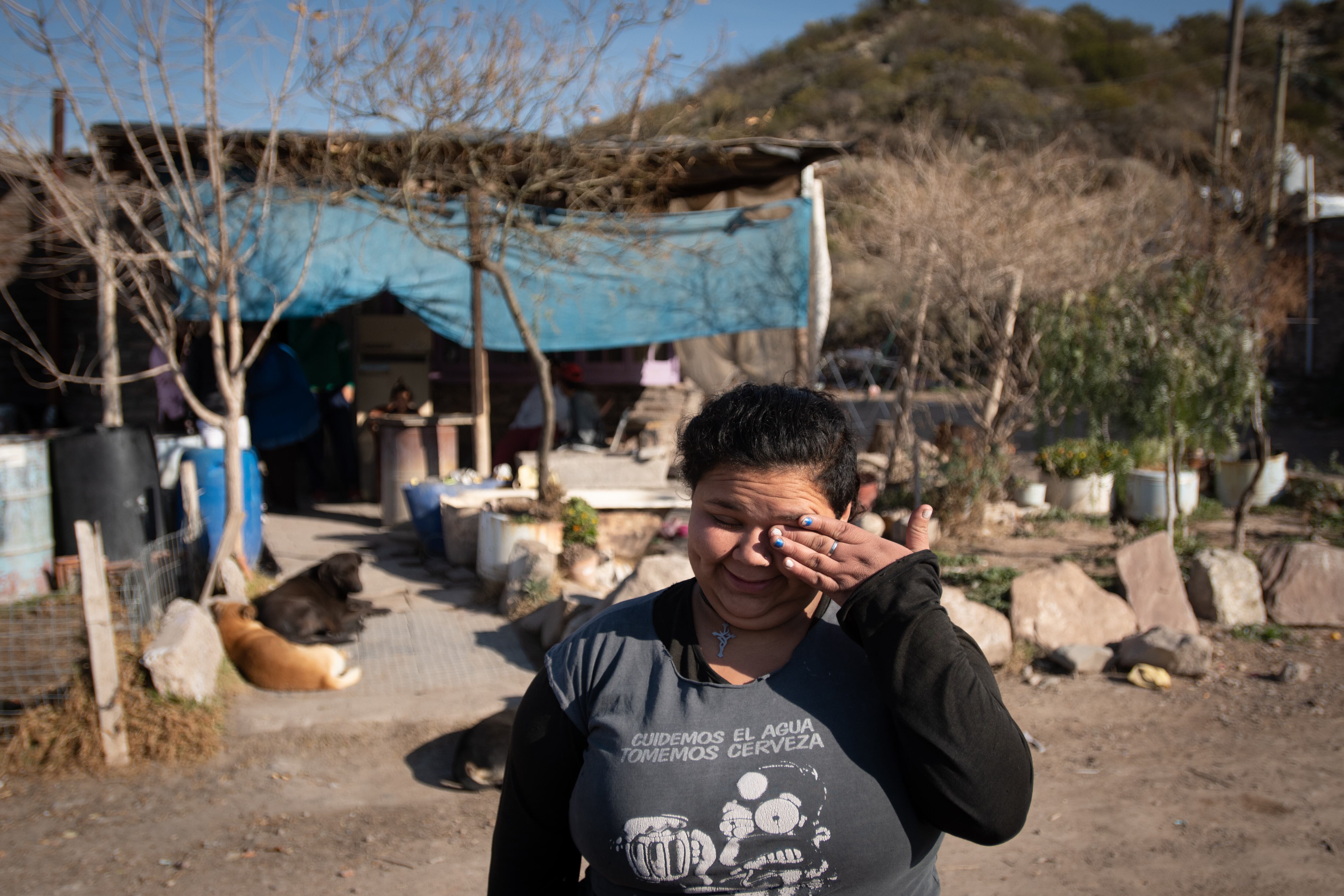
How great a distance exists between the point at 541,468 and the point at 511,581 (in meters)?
1.31

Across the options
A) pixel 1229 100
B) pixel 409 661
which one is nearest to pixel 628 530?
pixel 409 661

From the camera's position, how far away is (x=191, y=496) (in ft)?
20.3

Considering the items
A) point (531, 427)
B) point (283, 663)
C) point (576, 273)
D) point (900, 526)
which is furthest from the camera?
point (531, 427)

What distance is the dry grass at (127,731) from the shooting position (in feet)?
13.3

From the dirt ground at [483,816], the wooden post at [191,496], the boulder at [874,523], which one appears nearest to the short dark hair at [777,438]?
the dirt ground at [483,816]

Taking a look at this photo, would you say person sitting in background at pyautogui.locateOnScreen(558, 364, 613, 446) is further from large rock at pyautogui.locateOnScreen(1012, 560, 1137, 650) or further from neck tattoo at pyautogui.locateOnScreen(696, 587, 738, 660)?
neck tattoo at pyautogui.locateOnScreen(696, 587, 738, 660)

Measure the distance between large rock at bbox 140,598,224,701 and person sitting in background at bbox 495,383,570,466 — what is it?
432 centimetres

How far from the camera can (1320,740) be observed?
462 centimetres

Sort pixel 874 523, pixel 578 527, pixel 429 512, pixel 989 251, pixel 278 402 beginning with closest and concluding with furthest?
pixel 578 527
pixel 429 512
pixel 874 523
pixel 278 402
pixel 989 251

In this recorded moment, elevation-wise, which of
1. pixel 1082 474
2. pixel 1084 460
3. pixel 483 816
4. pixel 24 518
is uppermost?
pixel 24 518

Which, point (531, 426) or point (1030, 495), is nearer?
point (531, 426)

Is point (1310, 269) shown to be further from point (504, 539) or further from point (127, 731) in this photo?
point (127, 731)

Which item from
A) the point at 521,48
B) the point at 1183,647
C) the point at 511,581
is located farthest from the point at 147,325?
the point at 1183,647

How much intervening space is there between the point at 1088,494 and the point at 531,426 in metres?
5.95
